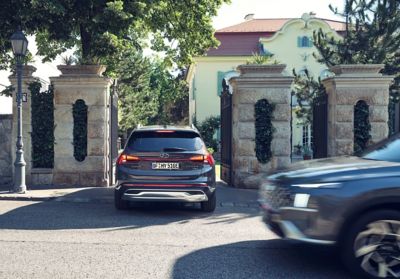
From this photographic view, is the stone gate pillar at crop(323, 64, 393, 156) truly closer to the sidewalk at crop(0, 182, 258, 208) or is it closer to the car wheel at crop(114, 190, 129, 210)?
the sidewalk at crop(0, 182, 258, 208)

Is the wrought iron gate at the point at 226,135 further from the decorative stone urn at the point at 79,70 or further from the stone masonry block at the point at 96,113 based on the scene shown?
the decorative stone urn at the point at 79,70

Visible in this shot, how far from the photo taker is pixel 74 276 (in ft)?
15.7

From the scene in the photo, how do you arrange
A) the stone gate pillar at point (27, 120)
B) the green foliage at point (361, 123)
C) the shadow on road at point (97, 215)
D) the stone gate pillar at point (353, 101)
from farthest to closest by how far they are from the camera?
the stone gate pillar at point (27, 120)
the green foliage at point (361, 123)
the stone gate pillar at point (353, 101)
the shadow on road at point (97, 215)

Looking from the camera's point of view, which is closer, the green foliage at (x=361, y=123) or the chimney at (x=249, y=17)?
the green foliage at (x=361, y=123)

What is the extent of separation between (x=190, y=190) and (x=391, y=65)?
12.2 m

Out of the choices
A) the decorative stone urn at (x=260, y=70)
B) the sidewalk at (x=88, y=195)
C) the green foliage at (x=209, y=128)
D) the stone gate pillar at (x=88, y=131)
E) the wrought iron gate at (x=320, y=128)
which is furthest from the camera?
the green foliage at (x=209, y=128)

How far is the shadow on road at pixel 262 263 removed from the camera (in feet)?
16.0

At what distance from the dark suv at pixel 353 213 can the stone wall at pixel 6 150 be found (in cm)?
946

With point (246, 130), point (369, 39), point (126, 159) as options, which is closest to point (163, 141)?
point (126, 159)

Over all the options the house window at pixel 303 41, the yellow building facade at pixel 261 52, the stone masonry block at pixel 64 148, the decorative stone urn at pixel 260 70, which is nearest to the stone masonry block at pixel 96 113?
the stone masonry block at pixel 64 148

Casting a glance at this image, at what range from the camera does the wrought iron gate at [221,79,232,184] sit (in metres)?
12.9

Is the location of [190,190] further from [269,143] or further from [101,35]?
[101,35]

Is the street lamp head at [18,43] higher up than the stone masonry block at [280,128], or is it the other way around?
the street lamp head at [18,43]

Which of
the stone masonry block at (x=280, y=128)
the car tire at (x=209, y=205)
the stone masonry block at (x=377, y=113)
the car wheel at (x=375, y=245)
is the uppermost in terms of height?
the stone masonry block at (x=377, y=113)
